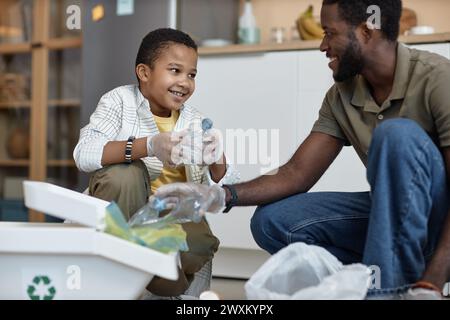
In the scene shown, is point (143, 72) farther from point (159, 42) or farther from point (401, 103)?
point (401, 103)

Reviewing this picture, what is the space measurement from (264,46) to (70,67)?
1.22 meters

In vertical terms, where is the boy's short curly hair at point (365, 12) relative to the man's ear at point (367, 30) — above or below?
above

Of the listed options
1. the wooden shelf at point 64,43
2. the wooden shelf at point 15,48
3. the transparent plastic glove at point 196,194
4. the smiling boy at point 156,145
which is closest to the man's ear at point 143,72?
the smiling boy at point 156,145

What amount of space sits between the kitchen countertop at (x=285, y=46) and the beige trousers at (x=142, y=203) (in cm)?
102

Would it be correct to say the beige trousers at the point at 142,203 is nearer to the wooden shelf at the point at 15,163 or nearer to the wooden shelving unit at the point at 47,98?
the wooden shelving unit at the point at 47,98

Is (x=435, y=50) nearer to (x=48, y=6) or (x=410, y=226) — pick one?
(x=410, y=226)

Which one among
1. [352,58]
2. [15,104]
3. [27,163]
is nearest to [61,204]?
[352,58]

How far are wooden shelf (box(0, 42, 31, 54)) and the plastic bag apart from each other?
243 centimetres

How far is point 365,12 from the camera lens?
4.30ft

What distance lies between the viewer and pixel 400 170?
3.42 feet

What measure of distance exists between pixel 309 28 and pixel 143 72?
3.43 feet

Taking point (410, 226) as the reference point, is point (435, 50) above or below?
above

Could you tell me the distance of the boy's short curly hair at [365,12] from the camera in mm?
1307
